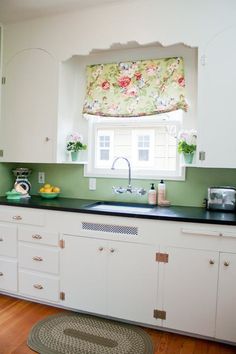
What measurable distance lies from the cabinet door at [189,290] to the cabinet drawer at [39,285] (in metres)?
0.95

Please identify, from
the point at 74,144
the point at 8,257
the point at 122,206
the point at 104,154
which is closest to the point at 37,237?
the point at 8,257

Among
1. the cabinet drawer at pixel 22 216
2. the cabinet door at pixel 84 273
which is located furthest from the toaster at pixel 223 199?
the cabinet drawer at pixel 22 216

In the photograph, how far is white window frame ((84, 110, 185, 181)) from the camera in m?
2.73

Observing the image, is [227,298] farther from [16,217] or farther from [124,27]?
[124,27]

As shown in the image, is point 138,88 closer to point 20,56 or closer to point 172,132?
point 172,132

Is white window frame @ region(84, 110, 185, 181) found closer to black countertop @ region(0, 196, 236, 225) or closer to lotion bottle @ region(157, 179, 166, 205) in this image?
lotion bottle @ region(157, 179, 166, 205)

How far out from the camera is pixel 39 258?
253 cm

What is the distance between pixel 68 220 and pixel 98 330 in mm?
896

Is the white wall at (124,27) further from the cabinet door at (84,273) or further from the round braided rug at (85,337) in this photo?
the round braided rug at (85,337)

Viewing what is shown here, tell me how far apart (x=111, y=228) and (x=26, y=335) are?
40.4 inches

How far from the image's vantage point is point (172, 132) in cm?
275

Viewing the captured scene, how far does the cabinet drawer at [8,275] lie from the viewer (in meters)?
2.63

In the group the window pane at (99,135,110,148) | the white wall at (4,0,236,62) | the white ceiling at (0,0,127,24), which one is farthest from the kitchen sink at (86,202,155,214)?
the white ceiling at (0,0,127,24)

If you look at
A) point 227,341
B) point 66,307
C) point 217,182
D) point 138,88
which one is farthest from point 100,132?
point 227,341
